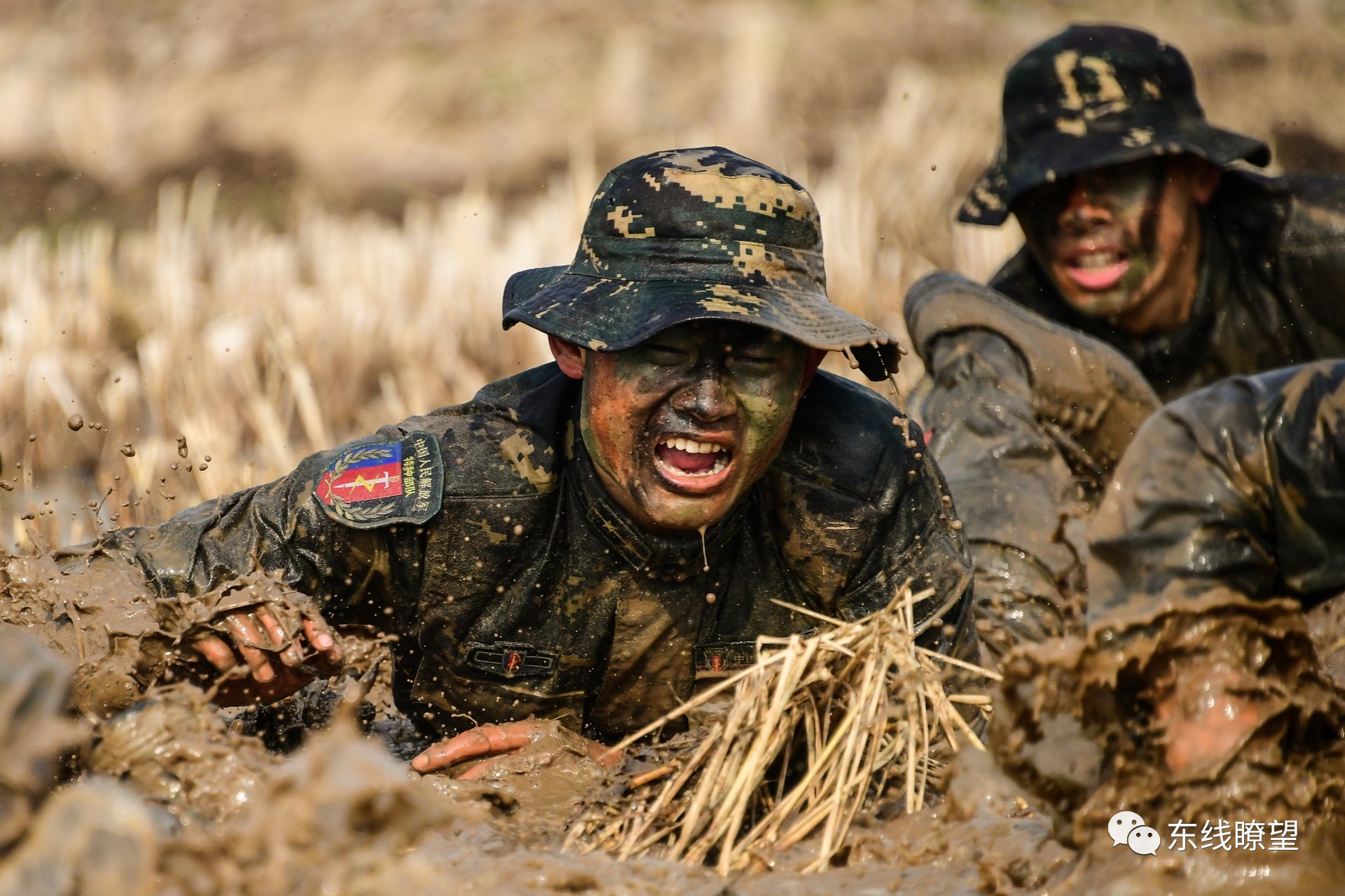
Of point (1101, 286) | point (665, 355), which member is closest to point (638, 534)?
point (665, 355)

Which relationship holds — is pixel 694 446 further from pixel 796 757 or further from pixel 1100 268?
pixel 1100 268

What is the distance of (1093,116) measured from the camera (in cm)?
652

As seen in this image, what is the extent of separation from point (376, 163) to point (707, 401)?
34.1 ft

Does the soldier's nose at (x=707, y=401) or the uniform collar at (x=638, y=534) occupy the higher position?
the soldier's nose at (x=707, y=401)

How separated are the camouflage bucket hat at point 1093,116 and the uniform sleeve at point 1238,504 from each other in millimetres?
3474

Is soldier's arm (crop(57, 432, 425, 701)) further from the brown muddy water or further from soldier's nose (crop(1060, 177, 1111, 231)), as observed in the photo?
soldier's nose (crop(1060, 177, 1111, 231))

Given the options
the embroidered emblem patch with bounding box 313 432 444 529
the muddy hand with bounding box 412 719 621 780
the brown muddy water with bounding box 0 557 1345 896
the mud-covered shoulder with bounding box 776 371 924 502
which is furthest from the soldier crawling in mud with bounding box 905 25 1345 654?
the brown muddy water with bounding box 0 557 1345 896

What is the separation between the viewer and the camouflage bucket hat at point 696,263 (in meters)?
4.02

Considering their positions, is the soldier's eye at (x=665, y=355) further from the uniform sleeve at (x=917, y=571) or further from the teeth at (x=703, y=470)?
the uniform sleeve at (x=917, y=571)

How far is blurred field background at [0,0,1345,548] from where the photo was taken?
25.8ft

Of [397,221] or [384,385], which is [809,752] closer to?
[384,385]

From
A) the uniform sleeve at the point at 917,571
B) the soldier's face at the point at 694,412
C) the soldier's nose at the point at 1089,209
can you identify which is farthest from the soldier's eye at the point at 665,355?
the soldier's nose at the point at 1089,209

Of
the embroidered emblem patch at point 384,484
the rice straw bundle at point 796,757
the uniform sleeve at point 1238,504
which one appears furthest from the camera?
the embroidered emblem patch at point 384,484

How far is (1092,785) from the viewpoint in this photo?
3084 mm
